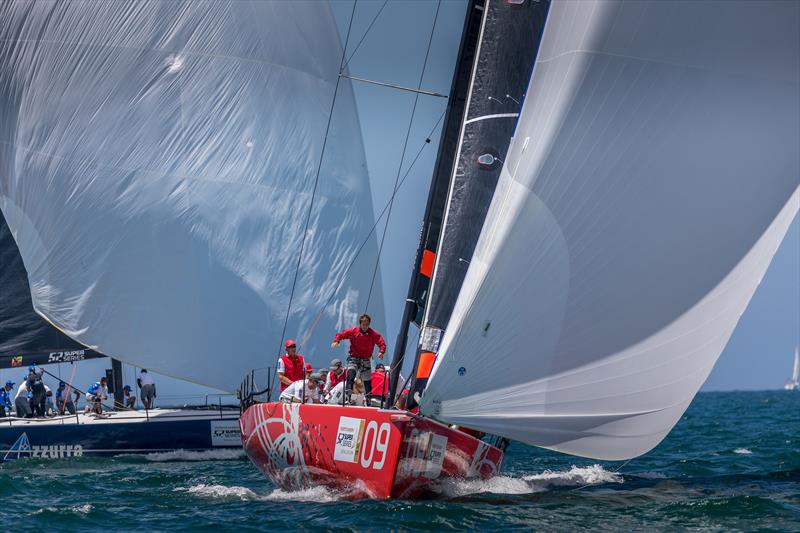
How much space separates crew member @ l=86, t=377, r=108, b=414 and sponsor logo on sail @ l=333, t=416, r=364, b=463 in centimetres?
905

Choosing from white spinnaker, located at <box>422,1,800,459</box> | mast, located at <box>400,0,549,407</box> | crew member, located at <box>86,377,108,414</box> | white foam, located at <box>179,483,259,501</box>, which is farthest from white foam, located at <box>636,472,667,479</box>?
crew member, located at <box>86,377,108,414</box>

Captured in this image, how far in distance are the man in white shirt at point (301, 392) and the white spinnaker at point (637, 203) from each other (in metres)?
2.88

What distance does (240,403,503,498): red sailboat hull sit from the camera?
997cm

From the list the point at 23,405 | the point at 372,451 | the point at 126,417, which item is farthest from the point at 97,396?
the point at 372,451

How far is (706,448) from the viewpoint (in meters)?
17.8

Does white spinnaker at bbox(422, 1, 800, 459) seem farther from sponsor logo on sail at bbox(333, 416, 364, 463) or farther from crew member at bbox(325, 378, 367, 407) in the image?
crew member at bbox(325, 378, 367, 407)

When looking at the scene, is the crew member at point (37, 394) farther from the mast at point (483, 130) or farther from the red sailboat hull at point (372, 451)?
the mast at point (483, 130)

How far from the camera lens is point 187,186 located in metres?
16.1

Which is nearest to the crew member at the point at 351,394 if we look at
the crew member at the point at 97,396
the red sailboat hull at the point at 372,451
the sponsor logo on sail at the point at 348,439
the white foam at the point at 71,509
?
the red sailboat hull at the point at 372,451

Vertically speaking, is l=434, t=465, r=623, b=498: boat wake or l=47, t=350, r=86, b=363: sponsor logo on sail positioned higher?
l=47, t=350, r=86, b=363: sponsor logo on sail

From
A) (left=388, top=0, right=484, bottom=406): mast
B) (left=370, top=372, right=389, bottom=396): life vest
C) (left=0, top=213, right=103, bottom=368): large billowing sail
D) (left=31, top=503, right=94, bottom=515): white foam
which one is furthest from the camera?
(left=0, top=213, right=103, bottom=368): large billowing sail

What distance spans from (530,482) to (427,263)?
299 centimetres

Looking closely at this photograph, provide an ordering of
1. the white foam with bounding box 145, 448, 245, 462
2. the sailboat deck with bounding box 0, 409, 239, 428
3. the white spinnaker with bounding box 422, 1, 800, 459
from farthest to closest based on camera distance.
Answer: the sailboat deck with bounding box 0, 409, 239, 428 → the white foam with bounding box 145, 448, 245, 462 → the white spinnaker with bounding box 422, 1, 800, 459

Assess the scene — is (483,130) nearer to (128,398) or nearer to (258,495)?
(258,495)
